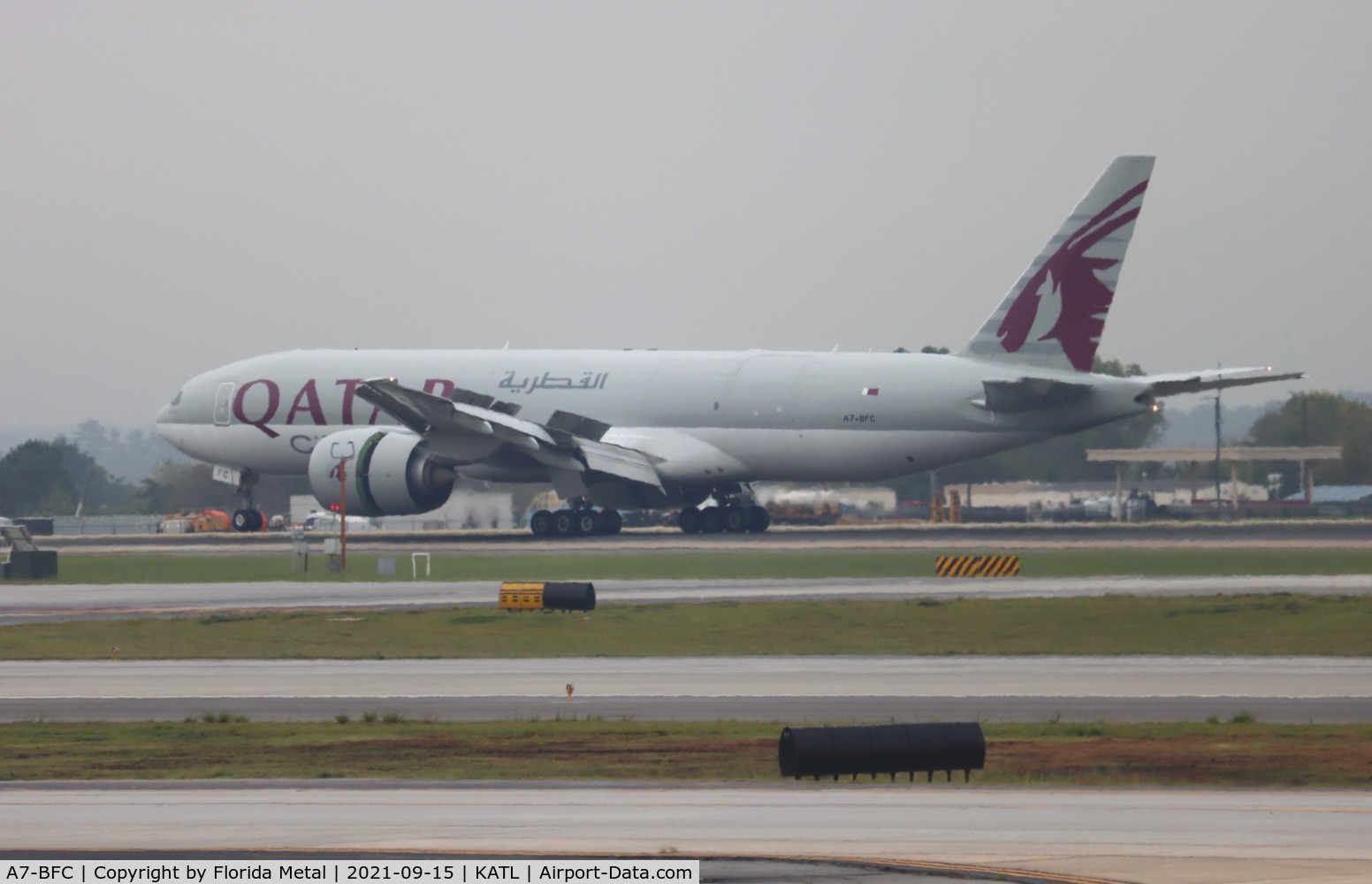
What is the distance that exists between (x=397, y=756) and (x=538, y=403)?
48.7 meters

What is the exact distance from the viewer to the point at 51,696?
27.0m

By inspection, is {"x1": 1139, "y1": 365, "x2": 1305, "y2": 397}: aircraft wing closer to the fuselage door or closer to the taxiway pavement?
the taxiway pavement

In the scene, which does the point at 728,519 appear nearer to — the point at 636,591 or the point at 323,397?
the point at 323,397

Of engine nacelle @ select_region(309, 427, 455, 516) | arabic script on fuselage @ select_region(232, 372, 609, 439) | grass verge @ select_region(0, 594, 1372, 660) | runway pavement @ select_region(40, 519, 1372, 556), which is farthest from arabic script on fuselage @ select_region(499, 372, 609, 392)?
grass verge @ select_region(0, 594, 1372, 660)

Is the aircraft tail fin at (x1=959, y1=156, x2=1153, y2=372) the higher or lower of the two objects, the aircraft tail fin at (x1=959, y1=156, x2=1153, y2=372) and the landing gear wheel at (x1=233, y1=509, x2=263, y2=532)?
the higher

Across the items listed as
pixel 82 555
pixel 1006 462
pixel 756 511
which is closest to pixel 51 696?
pixel 82 555

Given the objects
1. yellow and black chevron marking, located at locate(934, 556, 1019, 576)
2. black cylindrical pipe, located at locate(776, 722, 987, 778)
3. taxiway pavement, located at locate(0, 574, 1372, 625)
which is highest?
yellow and black chevron marking, located at locate(934, 556, 1019, 576)

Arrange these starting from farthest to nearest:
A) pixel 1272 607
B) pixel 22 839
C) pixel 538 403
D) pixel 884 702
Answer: pixel 538 403 → pixel 1272 607 → pixel 884 702 → pixel 22 839

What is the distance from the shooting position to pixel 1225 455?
95438 millimetres

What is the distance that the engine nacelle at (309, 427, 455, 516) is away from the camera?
63.7 meters

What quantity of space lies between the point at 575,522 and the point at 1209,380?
2265 cm

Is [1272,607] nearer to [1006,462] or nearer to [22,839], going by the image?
[22,839]

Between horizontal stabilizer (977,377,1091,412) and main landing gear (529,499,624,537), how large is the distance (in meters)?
14.4

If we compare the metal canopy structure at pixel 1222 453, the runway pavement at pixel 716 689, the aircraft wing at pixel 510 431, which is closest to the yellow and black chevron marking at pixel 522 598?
the runway pavement at pixel 716 689
